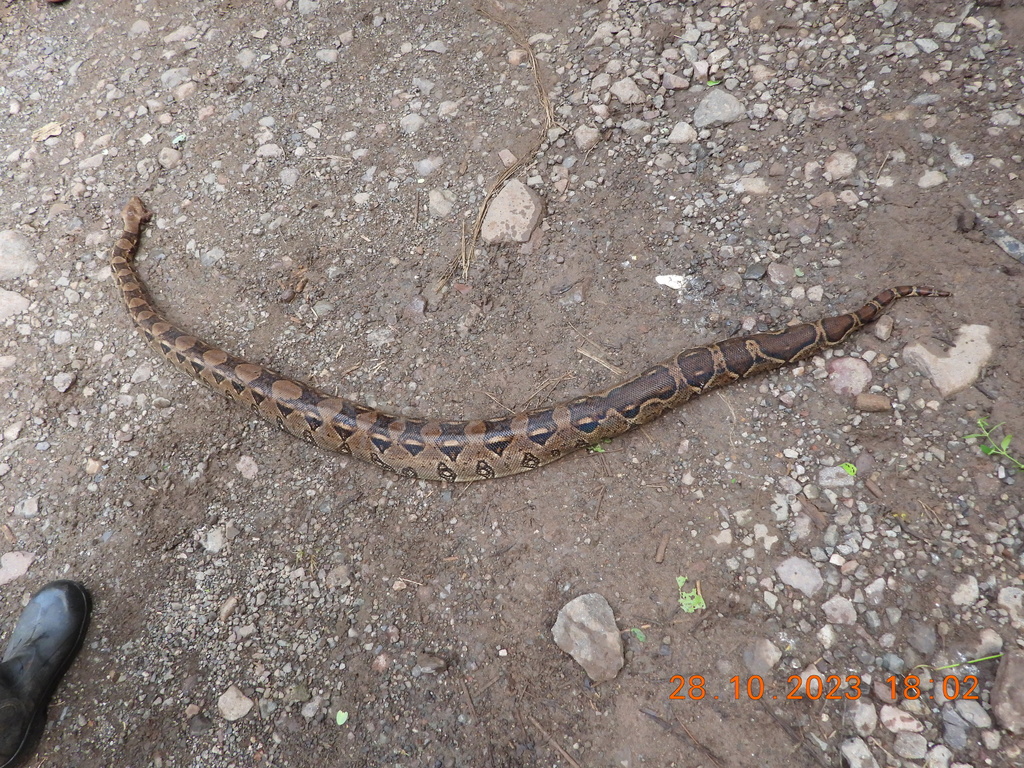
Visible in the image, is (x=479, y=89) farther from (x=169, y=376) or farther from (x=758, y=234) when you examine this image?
(x=169, y=376)

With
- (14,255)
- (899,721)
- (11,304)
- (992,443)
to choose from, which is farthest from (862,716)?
(14,255)

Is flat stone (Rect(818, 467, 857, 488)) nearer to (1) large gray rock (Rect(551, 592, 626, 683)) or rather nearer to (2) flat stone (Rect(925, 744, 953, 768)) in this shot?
(2) flat stone (Rect(925, 744, 953, 768))

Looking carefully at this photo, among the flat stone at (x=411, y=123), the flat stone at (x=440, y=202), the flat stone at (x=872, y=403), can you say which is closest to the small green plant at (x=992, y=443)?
the flat stone at (x=872, y=403)

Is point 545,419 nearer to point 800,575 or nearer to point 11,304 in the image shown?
point 800,575

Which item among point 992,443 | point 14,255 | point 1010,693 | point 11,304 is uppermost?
point 14,255

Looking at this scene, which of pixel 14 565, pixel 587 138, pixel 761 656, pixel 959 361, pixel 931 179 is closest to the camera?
pixel 761 656

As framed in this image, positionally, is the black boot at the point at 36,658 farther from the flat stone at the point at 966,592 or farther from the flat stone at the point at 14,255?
the flat stone at the point at 966,592
